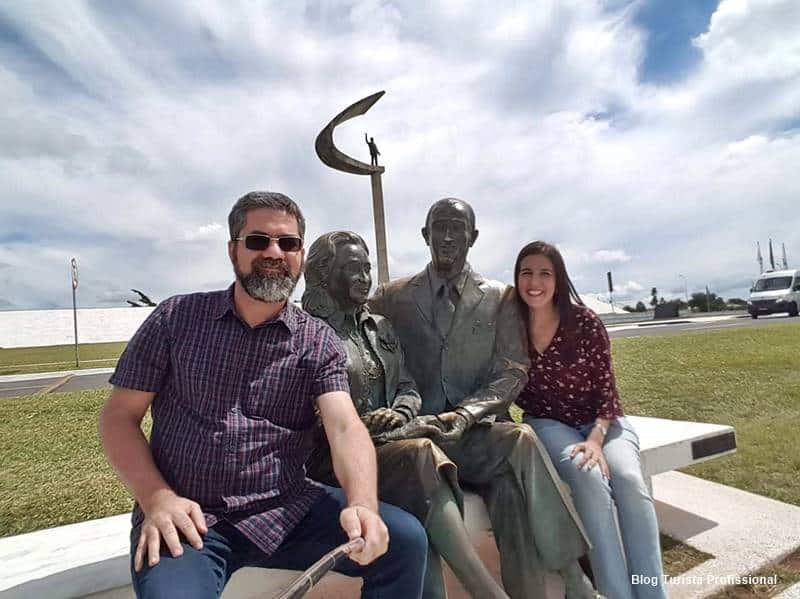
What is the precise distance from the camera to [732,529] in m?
3.01

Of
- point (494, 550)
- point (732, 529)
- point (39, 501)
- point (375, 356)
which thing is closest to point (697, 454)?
point (732, 529)

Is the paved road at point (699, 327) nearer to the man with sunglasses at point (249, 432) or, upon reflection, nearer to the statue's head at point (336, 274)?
the statue's head at point (336, 274)

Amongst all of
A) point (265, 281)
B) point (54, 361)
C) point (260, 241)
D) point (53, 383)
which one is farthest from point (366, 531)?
point (54, 361)

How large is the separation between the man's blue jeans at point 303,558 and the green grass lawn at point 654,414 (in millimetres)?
2678

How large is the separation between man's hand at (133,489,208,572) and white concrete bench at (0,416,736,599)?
37 cm

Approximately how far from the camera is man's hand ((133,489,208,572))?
138 cm

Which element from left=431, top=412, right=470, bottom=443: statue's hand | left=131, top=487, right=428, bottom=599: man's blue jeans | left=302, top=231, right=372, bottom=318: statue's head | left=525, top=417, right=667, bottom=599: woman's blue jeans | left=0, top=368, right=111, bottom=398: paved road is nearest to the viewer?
left=131, top=487, right=428, bottom=599: man's blue jeans

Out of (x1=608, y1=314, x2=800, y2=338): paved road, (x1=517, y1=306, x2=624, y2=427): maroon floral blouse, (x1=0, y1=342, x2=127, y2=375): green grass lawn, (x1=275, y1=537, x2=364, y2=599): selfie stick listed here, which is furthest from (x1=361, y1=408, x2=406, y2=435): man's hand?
(x1=0, y1=342, x2=127, y2=375): green grass lawn

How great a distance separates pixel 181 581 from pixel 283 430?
51 cm

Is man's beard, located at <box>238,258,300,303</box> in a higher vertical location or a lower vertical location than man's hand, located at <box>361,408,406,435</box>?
higher

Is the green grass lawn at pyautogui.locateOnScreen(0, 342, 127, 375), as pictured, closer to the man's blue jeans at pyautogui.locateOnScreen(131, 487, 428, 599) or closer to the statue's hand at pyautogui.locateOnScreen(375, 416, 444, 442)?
the statue's hand at pyautogui.locateOnScreen(375, 416, 444, 442)

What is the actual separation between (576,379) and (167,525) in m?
1.96

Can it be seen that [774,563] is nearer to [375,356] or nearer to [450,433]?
[450,433]

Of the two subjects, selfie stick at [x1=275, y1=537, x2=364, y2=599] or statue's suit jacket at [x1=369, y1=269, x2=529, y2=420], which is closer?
selfie stick at [x1=275, y1=537, x2=364, y2=599]
